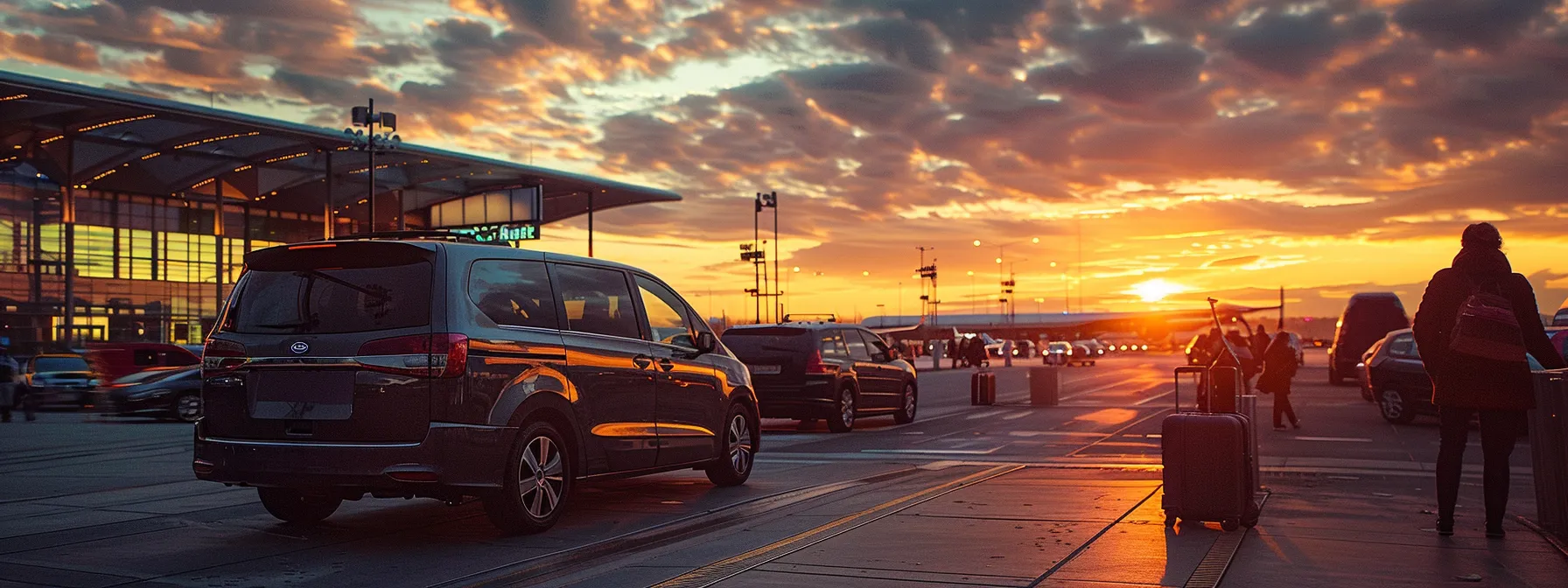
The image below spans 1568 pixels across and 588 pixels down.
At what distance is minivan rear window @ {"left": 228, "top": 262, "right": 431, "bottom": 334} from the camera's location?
7570mm

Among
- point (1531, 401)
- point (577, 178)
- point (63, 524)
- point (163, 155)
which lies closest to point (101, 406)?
point (63, 524)

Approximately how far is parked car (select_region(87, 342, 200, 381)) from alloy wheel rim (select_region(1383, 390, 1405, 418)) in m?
22.4

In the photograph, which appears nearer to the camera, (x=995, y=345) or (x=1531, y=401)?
(x=1531, y=401)

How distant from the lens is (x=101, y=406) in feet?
81.4

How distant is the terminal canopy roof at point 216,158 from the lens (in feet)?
167

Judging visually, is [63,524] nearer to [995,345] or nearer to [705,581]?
[705,581]

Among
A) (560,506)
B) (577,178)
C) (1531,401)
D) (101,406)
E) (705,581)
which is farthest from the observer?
(577,178)

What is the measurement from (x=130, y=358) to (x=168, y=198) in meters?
44.3

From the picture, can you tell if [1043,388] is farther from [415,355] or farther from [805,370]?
[415,355]

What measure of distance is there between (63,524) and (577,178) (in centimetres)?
6551

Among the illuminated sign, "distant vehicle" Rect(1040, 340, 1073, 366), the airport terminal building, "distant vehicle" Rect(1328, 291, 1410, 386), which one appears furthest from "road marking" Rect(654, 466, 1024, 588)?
the illuminated sign

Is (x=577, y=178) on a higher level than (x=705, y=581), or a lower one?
higher

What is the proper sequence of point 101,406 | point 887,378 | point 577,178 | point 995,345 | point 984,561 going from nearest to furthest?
1. point 984,561
2. point 887,378
3. point 101,406
4. point 577,178
5. point 995,345

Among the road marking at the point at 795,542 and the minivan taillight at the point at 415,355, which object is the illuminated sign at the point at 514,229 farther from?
the minivan taillight at the point at 415,355
